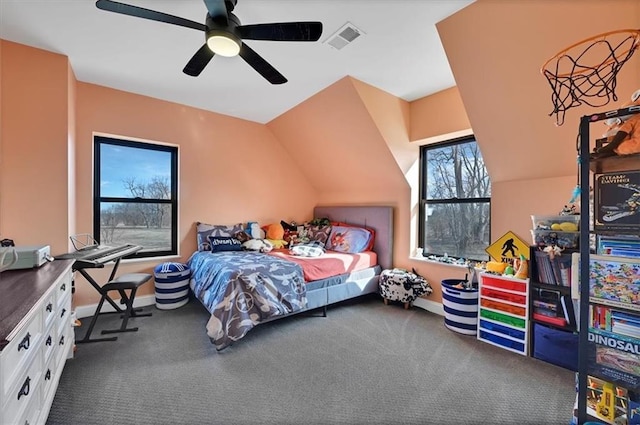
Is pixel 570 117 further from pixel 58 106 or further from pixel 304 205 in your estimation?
pixel 58 106

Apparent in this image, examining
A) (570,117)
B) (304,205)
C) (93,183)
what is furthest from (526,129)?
(93,183)

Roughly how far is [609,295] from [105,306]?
14.1ft

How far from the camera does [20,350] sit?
1123mm

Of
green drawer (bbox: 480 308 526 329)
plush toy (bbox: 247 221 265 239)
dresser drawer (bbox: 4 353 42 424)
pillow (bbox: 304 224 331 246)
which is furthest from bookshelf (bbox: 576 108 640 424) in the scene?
plush toy (bbox: 247 221 265 239)

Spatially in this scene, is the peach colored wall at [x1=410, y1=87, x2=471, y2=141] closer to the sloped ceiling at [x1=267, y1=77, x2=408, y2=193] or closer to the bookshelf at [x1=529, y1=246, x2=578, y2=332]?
the sloped ceiling at [x1=267, y1=77, x2=408, y2=193]

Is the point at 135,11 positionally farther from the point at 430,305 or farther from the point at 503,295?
the point at 430,305

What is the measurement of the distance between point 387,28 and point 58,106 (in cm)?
297

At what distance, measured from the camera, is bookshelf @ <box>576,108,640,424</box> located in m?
1.32

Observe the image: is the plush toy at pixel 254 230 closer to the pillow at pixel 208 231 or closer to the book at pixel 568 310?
the pillow at pixel 208 231

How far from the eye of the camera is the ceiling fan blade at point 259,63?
178 centimetres

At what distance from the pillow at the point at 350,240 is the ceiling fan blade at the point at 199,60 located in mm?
2635

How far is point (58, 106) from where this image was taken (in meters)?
2.47

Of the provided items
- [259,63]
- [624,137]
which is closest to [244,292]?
[259,63]

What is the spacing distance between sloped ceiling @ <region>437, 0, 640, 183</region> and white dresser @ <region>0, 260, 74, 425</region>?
2.93m
